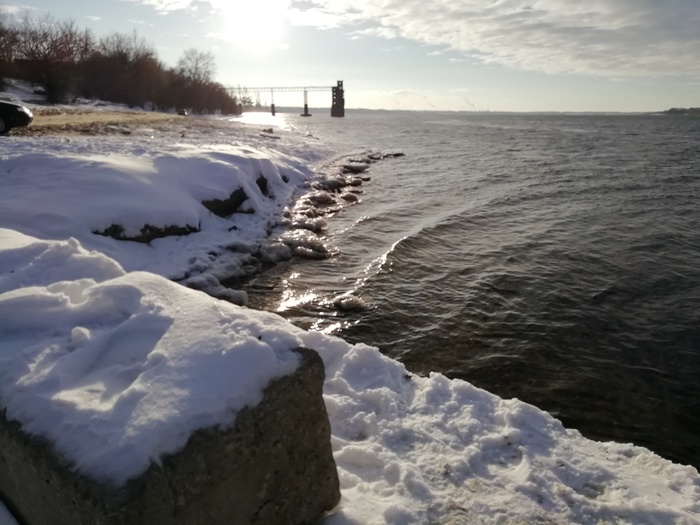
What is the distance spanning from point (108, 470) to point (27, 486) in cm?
68

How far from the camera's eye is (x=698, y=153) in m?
34.1

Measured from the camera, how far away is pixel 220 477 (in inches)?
84.5

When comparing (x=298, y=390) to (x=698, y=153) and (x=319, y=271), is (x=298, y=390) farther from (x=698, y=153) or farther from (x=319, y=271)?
(x=698, y=153)

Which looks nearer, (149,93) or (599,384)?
(599,384)

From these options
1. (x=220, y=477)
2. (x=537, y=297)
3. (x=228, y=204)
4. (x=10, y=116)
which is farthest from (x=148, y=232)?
(x=10, y=116)

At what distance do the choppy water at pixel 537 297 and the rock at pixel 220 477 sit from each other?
3.38 m

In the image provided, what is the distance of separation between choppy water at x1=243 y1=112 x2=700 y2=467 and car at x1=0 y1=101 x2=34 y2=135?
31.7ft

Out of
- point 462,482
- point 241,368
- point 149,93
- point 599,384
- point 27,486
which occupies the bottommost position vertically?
point 599,384

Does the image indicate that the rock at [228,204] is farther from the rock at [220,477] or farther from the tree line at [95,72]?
the tree line at [95,72]

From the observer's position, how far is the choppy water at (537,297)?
5.44 meters

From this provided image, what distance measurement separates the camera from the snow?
2195 mm

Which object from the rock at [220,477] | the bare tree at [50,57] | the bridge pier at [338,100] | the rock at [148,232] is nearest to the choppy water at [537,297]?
the rock at [148,232]

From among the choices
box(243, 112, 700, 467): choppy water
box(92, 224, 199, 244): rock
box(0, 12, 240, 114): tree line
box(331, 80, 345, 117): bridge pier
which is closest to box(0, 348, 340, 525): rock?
box(243, 112, 700, 467): choppy water

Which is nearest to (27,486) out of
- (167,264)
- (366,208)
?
(167,264)
